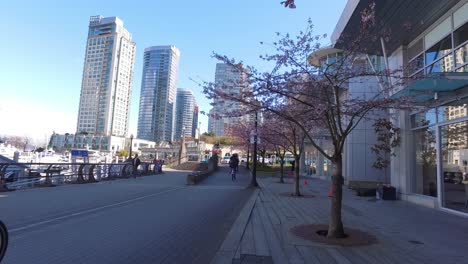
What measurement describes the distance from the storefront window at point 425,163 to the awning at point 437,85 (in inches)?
80.6

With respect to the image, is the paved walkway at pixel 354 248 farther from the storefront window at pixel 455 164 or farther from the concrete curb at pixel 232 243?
the storefront window at pixel 455 164

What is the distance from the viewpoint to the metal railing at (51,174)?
16.0 metres

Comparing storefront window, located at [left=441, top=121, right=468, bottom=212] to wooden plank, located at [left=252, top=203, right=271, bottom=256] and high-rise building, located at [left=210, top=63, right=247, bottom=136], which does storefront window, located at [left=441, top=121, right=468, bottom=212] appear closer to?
wooden plank, located at [left=252, top=203, right=271, bottom=256]

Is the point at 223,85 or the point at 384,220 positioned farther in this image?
the point at 384,220

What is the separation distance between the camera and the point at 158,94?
9775 cm

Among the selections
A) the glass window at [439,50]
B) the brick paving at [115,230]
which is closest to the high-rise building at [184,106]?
the glass window at [439,50]

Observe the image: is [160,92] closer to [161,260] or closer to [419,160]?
[419,160]

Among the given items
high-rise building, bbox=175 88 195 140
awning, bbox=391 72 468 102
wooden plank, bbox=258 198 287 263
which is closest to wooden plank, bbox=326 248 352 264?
wooden plank, bbox=258 198 287 263

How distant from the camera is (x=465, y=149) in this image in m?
11.4

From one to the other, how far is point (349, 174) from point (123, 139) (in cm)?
10735

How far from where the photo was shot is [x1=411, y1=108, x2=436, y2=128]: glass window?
13.6 m

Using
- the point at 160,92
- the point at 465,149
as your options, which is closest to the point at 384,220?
the point at 465,149

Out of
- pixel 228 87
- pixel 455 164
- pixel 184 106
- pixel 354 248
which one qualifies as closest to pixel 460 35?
pixel 455 164

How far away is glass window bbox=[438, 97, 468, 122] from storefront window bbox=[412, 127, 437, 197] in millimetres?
902
